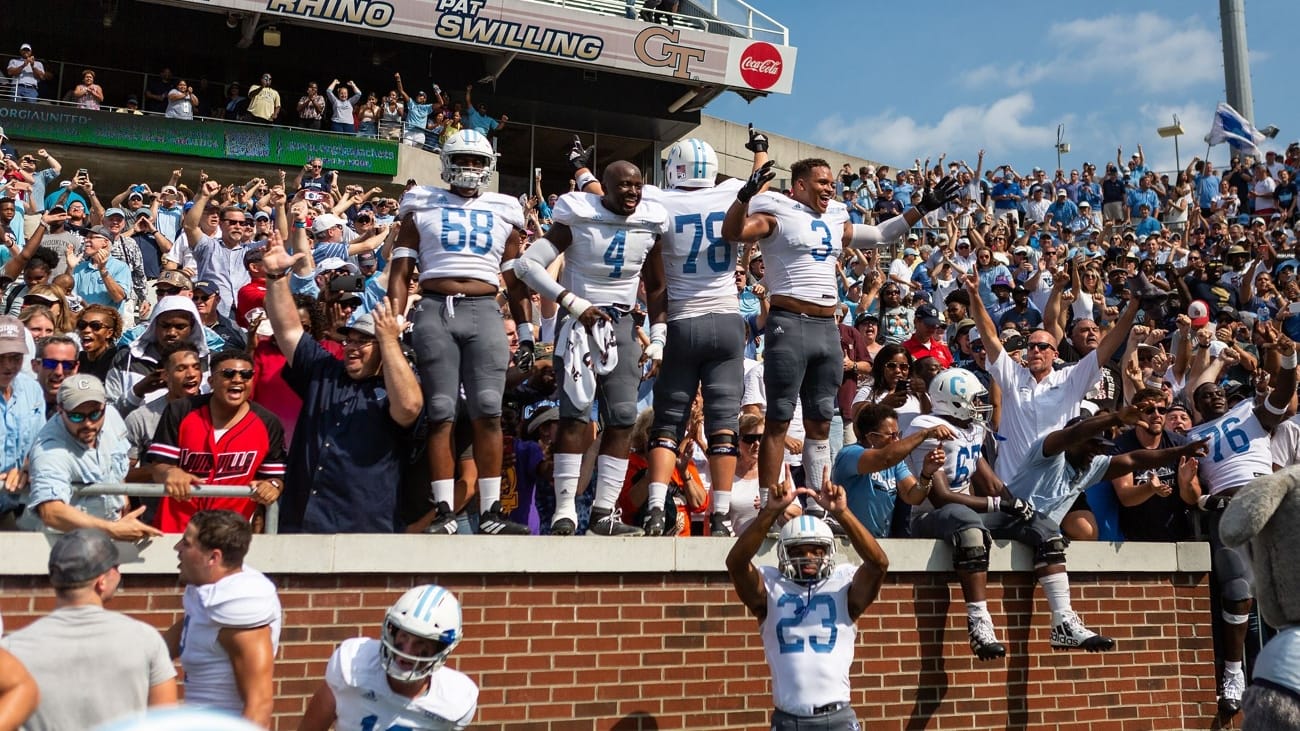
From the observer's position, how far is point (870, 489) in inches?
314

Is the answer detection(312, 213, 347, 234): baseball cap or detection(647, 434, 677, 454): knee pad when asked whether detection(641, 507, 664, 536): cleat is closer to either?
detection(647, 434, 677, 454): knee pad

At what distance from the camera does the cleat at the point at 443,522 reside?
6.47m

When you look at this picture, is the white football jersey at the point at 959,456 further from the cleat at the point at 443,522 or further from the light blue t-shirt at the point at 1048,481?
the cleat at the point at 443,522

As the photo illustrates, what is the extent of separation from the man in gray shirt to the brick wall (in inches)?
51.7

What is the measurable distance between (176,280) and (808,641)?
6.31 metres

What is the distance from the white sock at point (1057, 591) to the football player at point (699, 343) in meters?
2.08

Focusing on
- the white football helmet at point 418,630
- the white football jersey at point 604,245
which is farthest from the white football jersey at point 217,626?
the white football jersey at point 604,245

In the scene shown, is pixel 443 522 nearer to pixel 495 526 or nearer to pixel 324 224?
pixel 495 526

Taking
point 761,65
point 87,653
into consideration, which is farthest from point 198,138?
point 87,653

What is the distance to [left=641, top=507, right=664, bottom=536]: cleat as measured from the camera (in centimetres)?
700

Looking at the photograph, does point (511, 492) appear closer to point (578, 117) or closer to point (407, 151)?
point (407, 151)

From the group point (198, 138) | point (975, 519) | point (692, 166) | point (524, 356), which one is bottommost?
point (975, 519)

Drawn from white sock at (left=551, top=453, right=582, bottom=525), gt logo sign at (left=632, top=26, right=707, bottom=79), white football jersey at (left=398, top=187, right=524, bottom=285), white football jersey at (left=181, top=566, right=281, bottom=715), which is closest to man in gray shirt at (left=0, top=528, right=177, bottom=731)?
white football jersey at (left=181, top=566, right=281, bottom=715)

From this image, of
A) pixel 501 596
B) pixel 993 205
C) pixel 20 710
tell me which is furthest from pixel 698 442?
pixel 993 205
